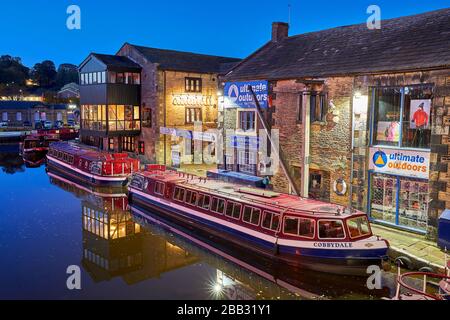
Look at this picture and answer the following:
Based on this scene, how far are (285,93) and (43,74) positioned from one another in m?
113

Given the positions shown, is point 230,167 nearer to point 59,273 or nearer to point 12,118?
point 59,273

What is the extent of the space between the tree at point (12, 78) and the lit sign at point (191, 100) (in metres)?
71.8

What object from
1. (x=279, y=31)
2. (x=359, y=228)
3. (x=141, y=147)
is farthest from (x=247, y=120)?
(x=141, y=147)

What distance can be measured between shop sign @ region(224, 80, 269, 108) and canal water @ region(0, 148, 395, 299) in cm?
795

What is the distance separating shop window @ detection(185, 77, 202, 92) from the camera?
112 feet

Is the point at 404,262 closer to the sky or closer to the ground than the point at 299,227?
closer to the ground

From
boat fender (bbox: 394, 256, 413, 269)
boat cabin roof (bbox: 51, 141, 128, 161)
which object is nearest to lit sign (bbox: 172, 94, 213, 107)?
boat cabin roof (bbox: 51, 141, 128, 161)

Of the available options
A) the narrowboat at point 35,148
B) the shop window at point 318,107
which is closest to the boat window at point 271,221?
the shop window at point 318,107

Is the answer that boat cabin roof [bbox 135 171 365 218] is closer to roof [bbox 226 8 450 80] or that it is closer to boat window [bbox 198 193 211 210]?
boat window [bbox 198 193 211 210]

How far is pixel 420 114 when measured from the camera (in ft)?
48.0

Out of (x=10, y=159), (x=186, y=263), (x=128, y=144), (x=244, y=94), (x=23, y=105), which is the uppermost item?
(x=23, y=105)

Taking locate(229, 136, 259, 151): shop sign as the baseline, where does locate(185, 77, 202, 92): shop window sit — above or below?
above

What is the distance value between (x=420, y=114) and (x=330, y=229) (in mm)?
5835

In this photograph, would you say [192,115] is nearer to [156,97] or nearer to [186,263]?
[156,97]
